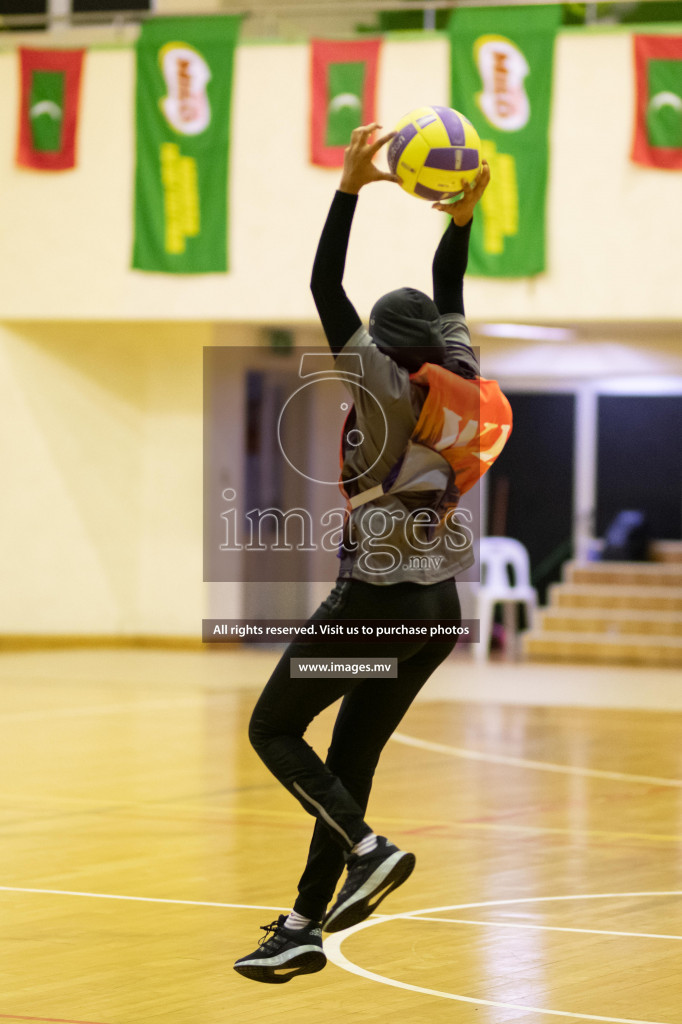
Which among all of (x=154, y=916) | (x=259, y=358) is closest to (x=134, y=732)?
(x=154, y=916)

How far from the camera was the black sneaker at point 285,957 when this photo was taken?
405 cm

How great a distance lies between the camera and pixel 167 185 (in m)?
15.8

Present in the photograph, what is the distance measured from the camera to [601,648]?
17312 mm

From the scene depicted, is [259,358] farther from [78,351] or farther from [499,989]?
[499,989]

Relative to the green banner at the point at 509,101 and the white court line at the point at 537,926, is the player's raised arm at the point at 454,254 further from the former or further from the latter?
the green banner at the point at 509,101

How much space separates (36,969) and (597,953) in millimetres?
1839

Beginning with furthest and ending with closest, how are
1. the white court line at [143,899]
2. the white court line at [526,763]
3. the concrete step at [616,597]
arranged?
1. the concrete step at [616,597]
2. the white court line at [526,763]
3. the white court line at [143,899]

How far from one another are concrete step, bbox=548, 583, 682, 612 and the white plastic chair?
0.54 m

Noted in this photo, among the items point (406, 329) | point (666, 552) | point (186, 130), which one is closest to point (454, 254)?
point (406, 329)

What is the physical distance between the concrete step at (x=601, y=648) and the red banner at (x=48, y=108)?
24.8ft

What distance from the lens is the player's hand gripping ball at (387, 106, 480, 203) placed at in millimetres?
4457

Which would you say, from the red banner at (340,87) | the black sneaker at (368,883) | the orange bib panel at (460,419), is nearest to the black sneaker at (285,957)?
the black sneaker at (368,883)

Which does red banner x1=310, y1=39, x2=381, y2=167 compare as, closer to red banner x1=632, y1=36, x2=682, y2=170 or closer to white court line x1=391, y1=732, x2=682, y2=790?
red banner x1=632, y1=36, x2=682, y2=170

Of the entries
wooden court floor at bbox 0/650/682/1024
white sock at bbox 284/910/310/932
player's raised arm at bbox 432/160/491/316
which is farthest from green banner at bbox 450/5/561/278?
white sock at bbox 284/910/310/932
